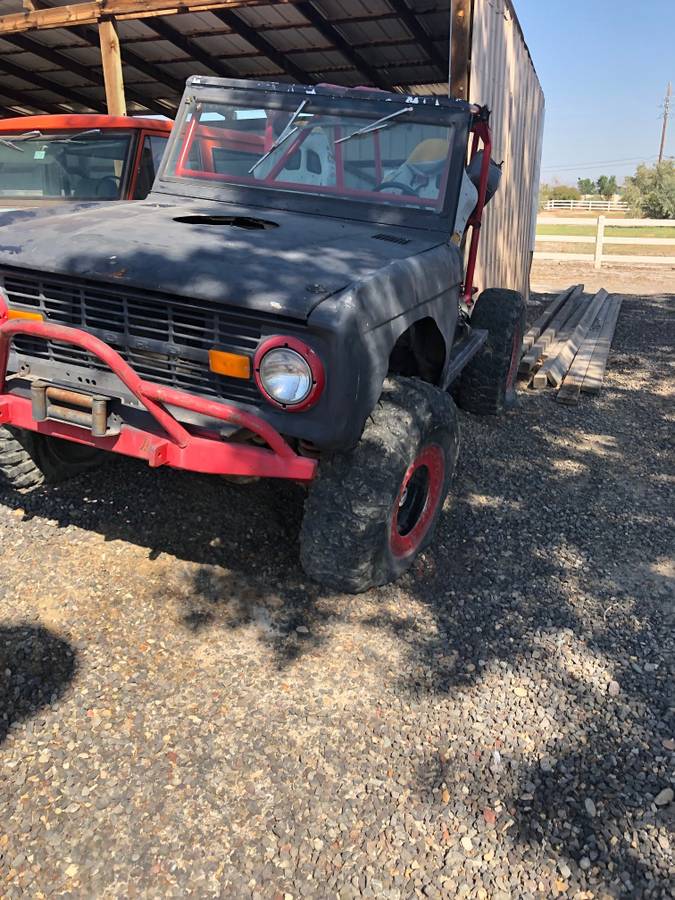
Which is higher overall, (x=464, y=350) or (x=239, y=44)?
(x=239, y=44)

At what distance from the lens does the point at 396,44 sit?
8234 millimetres

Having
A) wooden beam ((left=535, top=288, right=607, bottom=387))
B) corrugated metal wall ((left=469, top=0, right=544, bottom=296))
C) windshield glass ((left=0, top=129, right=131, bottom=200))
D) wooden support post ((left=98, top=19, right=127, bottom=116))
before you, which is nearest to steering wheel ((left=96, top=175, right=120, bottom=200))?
windshield glass ((left=0, top=129, right=131, bottom=200))

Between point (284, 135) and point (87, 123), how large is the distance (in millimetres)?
1930

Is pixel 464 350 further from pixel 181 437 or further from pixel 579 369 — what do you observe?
pixel 579 369

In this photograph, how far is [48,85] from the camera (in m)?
11.3

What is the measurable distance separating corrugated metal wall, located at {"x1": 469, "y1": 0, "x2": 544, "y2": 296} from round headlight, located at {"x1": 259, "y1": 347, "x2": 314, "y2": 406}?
4314 millimetres

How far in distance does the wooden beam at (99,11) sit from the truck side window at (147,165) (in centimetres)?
258

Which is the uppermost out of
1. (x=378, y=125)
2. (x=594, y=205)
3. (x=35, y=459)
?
(x=594, y=205)

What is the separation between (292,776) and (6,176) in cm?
495

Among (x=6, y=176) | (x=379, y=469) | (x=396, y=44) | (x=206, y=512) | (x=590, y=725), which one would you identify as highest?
(x=396, y=44)

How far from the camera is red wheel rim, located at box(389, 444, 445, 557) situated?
3186mm

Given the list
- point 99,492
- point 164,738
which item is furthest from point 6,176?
point 164,738

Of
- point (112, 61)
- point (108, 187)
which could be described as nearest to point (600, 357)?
point (108, 187)

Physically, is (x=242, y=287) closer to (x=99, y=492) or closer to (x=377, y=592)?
(x=377, y=592)
